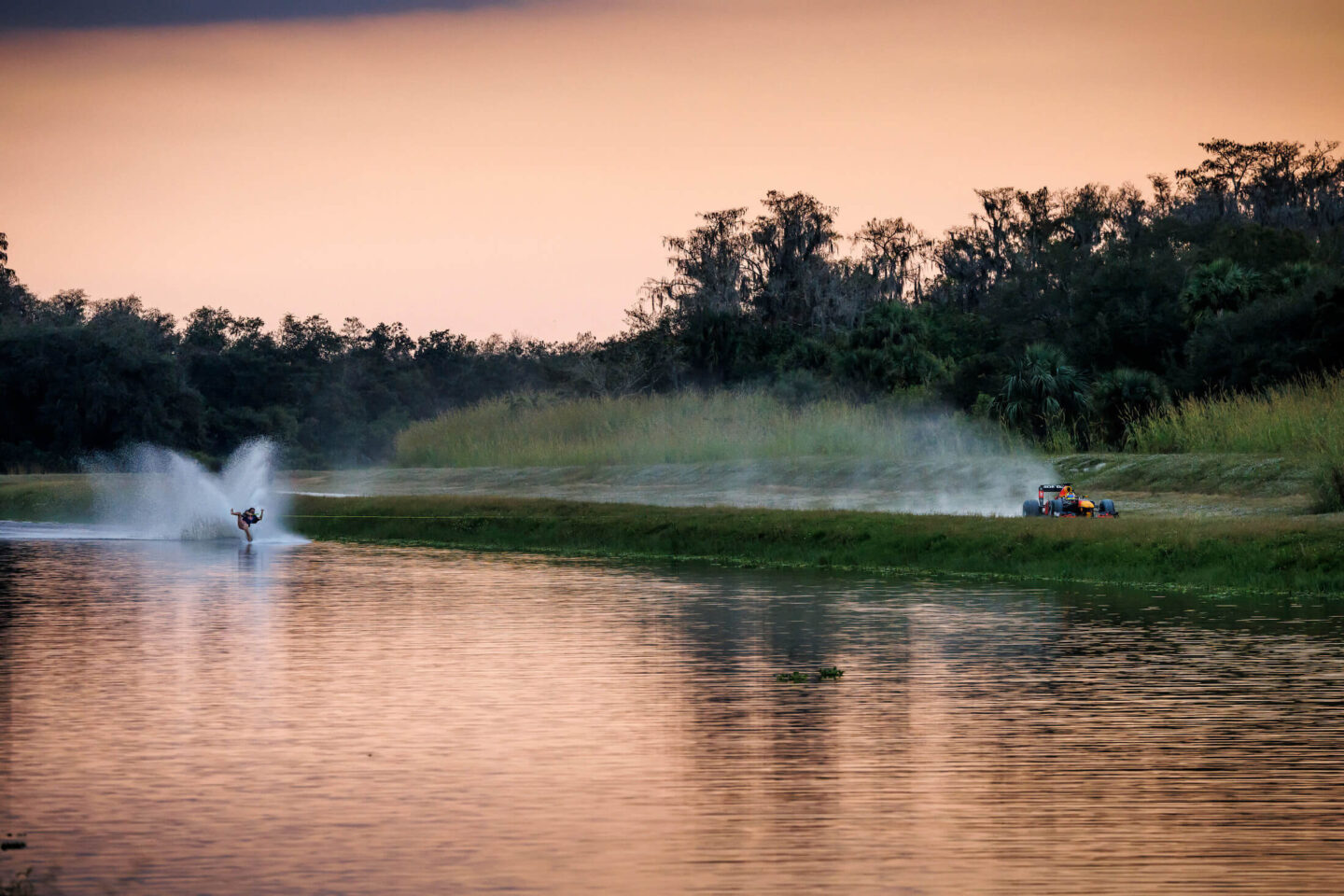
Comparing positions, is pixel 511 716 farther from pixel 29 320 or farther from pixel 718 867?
pixel 29 320

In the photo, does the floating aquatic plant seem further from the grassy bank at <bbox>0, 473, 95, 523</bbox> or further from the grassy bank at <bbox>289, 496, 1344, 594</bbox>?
the grassy bank at <bbox>0, 473, 95, 523</bbox>

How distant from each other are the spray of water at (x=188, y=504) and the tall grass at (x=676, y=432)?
677cm

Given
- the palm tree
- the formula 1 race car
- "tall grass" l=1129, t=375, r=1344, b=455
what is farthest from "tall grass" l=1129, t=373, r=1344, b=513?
the palm tree

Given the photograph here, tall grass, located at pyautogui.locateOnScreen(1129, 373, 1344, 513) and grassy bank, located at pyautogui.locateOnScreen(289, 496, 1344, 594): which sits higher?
tall grass, located at pyautogui.locateOnScreen(1129, 373, 1344, 513)

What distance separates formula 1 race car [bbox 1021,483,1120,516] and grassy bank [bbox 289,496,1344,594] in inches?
59.7

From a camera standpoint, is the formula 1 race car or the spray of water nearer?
the formula 1 race car

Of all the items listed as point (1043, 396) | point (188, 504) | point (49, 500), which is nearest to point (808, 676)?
point (188, 504)

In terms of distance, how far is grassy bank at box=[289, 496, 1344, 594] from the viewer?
809 inches

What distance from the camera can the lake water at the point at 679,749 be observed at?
25.3 feet

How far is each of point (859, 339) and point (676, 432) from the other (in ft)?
54.1

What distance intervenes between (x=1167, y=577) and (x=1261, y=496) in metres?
8.10

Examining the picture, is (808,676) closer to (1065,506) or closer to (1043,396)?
(1065,506)

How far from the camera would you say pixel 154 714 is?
1180cm

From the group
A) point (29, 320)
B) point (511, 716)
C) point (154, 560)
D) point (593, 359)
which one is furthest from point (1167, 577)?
point (29, 320)
